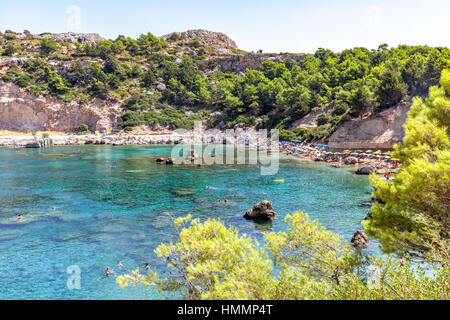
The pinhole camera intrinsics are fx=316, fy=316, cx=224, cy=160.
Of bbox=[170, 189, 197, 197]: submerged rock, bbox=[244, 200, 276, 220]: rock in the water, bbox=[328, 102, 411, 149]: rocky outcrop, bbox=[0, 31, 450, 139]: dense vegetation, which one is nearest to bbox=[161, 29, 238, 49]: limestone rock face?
bbox=[0, 31, 450, 139]: dense vegetation

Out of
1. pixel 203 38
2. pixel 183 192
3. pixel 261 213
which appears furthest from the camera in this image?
pixel 203 38

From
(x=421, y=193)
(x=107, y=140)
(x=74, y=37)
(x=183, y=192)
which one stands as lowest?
(x=183, y=192)

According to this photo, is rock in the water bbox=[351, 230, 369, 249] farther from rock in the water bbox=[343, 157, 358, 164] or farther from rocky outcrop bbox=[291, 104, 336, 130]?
rocky outcrop bbox=[291, 104, 336, 130]

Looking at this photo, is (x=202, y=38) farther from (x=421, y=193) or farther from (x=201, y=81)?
(x=421, y=193)

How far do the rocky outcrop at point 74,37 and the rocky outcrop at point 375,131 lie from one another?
15318cm

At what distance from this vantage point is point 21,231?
85.3ft

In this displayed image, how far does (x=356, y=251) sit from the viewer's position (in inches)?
522

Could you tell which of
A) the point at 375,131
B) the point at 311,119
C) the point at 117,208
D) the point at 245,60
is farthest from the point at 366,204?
the point at 245,60

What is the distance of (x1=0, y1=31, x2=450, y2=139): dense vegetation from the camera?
8338cm

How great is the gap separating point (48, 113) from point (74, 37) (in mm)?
88779

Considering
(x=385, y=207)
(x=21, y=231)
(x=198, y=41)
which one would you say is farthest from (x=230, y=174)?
(x=198, y=41)

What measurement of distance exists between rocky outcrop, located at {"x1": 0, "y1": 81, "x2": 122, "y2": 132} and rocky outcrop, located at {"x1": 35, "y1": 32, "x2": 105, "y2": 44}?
249 ft

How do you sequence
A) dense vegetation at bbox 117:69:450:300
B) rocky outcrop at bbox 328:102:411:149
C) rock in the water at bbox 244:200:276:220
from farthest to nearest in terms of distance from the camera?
rocky outcrop at bbox 328:102:411:149 → rock in the water at bbox 244:200:276:220 → dense vegetation at bbox 117:69:450:300

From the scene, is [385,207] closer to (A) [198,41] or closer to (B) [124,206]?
(B) [124,206]
